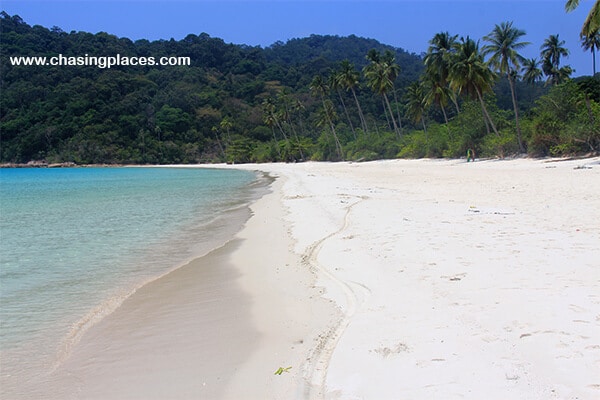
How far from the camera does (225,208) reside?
16281 millimetres

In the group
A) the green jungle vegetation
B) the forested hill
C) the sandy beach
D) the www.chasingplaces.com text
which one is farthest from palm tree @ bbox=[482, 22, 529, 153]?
the www.chasingplaces.com text

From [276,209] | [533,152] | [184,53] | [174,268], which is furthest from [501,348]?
[184,53]

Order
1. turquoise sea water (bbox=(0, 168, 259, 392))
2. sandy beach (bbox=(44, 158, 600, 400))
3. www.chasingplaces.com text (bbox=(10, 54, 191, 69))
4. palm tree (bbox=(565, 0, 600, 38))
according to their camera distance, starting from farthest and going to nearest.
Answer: www.chasingplaces.com text (bbox=(10, 54, 191, 69)) < palm tree (bbox=(565, 0, 600, 38)) < turquoise sea water (bbox=(0, 168, 259, 392)) < sandy beach (bbox=(44, 158, 600, 400))

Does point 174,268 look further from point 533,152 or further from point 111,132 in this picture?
point 111,132

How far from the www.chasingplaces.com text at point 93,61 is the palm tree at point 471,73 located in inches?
4388

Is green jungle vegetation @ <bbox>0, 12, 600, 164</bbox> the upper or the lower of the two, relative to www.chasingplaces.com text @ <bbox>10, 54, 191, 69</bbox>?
lower

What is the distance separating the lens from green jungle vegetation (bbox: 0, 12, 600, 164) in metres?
35.0

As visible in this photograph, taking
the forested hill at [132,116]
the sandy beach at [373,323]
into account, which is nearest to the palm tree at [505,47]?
the sandy beach at [373,323]


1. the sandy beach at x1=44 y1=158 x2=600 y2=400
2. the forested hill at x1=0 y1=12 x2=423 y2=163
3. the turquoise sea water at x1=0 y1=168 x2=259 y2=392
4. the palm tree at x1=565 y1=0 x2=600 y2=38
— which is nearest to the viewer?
the sandy beach at x1=44 y1=158 x2=600 y2=400

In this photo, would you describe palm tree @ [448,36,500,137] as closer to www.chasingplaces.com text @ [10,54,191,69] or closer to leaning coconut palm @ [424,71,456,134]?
leaning coconut palm @ [424,71,456,134]

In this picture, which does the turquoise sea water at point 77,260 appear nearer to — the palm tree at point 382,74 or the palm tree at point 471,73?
the palm tree at point 471,73

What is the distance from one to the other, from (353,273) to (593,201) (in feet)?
23.6

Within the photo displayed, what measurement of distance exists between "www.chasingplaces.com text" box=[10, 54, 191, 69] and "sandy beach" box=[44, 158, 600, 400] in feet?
433

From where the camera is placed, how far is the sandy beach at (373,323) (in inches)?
119
